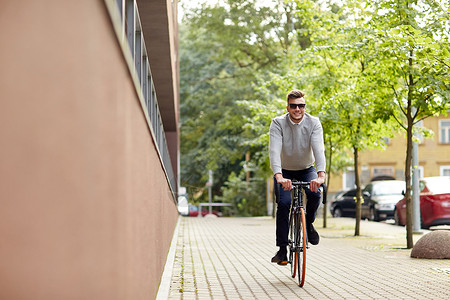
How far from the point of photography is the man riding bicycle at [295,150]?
827cm

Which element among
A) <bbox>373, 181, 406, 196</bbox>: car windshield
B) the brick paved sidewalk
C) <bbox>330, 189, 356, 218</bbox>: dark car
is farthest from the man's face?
<bbox>330, 189, 356, 218</bbox>: dark car

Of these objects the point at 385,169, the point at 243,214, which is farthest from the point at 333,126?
the point at 385,169

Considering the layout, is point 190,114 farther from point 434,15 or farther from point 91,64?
point 91,64

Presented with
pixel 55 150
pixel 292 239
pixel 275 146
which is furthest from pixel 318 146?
pixel 55 150

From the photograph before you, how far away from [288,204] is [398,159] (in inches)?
1832

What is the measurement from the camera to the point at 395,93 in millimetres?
14062

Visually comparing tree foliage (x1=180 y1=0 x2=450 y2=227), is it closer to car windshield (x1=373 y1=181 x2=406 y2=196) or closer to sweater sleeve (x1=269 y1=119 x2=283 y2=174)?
car windshield (x1=373 y1=181 x2=406 y2=196)

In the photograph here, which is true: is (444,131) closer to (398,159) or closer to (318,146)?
(398,159)

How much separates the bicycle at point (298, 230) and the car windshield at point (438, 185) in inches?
553

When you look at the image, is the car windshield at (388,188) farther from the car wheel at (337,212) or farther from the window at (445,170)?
the window at (445,170)

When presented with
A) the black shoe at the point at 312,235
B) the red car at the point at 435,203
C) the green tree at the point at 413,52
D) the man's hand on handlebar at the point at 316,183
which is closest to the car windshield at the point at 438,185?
the red car at the point at 435,203

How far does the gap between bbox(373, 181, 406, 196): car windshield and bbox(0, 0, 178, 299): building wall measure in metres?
27.8

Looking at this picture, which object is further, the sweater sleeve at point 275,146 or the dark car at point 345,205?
the dark car at point 345,205

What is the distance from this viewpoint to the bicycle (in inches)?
313
